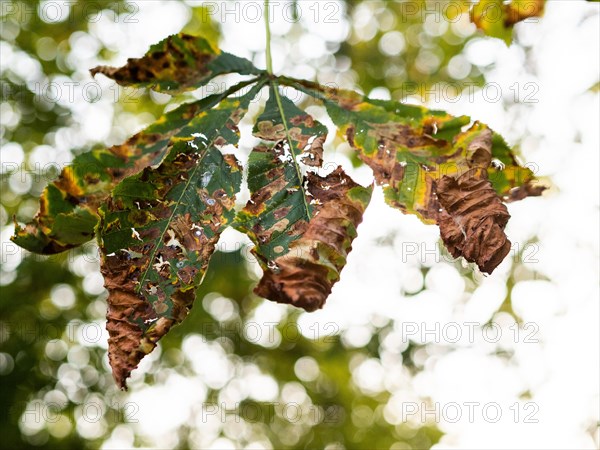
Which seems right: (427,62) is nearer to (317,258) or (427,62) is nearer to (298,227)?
(298,227)

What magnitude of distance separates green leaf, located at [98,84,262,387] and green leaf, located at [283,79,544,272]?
20 centimetres

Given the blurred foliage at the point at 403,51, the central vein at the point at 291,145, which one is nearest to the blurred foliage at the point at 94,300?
the blurred foliage at the point at 403,51

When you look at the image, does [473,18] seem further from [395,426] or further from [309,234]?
[395,426]

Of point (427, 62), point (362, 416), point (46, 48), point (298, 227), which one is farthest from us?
point (362, 416)

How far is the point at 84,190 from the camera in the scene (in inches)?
38.3

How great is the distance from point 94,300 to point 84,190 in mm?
4148

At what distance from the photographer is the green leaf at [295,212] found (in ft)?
2.71

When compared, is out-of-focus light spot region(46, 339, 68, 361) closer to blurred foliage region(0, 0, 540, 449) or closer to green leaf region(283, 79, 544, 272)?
blurred foliage region(0, 0, 540, 449)

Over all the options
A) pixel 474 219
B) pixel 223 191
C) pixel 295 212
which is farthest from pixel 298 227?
pixel 474 219

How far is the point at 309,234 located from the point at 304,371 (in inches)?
199

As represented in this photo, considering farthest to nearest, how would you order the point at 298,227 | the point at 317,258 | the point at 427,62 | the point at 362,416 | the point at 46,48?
the point at 362,416 < the point at 427,62 < the point at 46,48 < the point at 298,227 < the point at 317,258

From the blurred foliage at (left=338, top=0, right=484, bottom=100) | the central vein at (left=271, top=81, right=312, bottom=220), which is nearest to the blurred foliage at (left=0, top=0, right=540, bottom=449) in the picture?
the blurred foliage at (left=338, top=0, right=484, bottom=100)

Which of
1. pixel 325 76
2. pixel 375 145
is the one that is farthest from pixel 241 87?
pixel 325 76

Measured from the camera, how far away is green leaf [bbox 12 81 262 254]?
97cm
